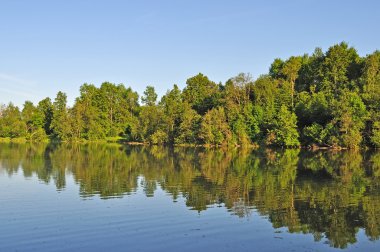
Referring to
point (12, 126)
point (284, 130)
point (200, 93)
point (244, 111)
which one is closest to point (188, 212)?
point (284, 130)

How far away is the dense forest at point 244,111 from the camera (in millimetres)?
80875

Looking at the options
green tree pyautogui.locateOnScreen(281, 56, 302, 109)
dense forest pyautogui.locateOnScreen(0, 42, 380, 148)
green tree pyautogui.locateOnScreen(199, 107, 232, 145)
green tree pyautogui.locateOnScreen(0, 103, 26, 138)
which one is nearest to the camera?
dense forest pyautogui.locateOnScreen(0, 42, 380, 148)

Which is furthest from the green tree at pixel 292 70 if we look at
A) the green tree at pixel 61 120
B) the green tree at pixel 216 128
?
the green tree at pixel 61 120

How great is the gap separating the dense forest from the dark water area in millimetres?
49475

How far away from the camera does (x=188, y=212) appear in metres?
20.9

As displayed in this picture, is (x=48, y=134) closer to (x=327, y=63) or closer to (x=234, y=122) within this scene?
(x=234, y=122)

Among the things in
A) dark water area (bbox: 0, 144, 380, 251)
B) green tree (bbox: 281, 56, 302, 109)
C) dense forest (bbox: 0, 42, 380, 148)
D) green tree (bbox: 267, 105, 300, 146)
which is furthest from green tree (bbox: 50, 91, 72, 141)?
dark water area (bbox: 0, 144, 380, 251)

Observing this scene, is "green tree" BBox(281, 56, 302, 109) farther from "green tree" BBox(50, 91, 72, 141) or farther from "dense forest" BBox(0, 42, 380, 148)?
"green tree" BBox(50, 91, 72, 141)

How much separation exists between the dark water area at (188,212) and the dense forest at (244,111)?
4947 centimetres

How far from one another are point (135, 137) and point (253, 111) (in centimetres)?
3951

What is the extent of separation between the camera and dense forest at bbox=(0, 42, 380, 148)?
80875 mm

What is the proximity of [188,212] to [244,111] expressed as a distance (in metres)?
77.2

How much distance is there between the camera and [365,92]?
269ft

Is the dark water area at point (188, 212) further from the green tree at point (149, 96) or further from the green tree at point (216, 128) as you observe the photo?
the green tree at point (149, 96)
